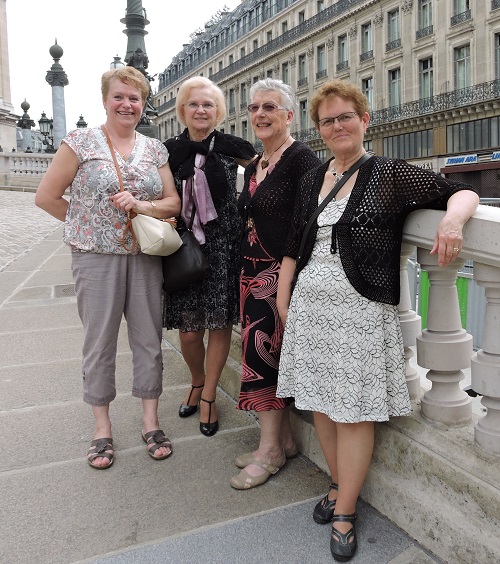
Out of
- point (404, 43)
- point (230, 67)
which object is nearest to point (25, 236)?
point (404, 43)

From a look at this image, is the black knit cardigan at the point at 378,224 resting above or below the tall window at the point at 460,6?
below

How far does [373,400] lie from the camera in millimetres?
2123

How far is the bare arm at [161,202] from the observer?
2725 millimetres

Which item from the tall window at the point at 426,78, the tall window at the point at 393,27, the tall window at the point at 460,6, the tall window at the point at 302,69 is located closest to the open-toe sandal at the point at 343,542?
the tall window at the point at 460,6

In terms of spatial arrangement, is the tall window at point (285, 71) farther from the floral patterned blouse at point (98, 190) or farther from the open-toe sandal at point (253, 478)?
the open-toe sandal at point (253, 478)

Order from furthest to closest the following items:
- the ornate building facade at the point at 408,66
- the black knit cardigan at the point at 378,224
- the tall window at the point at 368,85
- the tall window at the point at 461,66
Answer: the tall window at the point at 368,85, the tall window at the point at 461,66, the ornate building facade at the point at 408,66, the black knit cardigan at the point at 378,224

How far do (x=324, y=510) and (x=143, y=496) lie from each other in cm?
83

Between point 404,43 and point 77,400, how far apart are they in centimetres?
3960

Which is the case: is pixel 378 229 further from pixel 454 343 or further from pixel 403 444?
pixel 403 444

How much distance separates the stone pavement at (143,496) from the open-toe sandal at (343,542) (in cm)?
4

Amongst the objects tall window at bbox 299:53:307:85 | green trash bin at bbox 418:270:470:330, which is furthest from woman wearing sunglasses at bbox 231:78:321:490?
tall window at bbox 299:53:307:85

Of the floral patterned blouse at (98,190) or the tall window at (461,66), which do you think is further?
the tall window at (461,66)

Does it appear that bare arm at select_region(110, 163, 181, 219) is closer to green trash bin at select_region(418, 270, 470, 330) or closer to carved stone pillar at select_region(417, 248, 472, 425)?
carved stone pillar at select_region(417, 248, 472, 425)

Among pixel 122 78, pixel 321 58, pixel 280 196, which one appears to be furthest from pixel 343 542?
pixel 321 58
